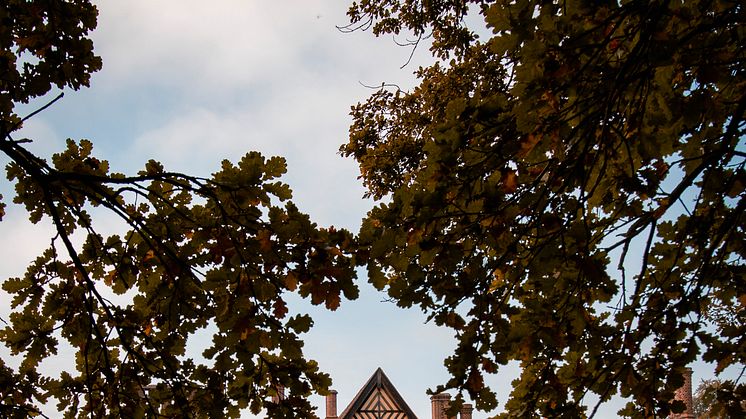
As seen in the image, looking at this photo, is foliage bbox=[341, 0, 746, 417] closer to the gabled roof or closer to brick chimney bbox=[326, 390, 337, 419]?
the gabled roof

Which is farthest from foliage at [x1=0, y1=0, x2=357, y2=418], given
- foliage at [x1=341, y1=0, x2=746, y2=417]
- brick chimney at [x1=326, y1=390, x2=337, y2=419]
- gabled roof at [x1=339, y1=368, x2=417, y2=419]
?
brick chimney at [x1=326, y1=390, x2=337, y2=419]

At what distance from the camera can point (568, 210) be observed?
398 centimetres

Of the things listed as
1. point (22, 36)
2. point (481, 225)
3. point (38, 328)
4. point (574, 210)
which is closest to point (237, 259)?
point (481, 225)

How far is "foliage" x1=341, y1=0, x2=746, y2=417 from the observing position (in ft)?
10.5

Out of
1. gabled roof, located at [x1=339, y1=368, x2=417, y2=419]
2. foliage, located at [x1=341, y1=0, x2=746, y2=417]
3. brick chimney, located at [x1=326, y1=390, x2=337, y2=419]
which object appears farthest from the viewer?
brick chimney, located at [x1=326, y1=390, x2=337, y2=419]

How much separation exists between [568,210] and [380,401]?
69.6ft

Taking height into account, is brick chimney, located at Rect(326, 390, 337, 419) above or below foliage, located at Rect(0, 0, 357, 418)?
above

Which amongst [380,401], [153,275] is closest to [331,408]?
[380,401]

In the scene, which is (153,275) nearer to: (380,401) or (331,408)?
(380,401)

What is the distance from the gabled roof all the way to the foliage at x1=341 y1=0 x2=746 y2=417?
19903mm

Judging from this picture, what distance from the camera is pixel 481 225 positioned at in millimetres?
3512

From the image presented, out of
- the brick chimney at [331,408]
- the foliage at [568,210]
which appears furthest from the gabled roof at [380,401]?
the foliage at [568,210]

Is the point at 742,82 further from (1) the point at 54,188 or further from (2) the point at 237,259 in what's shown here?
(1) the point at 54,188

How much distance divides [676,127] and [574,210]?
0.70 m
